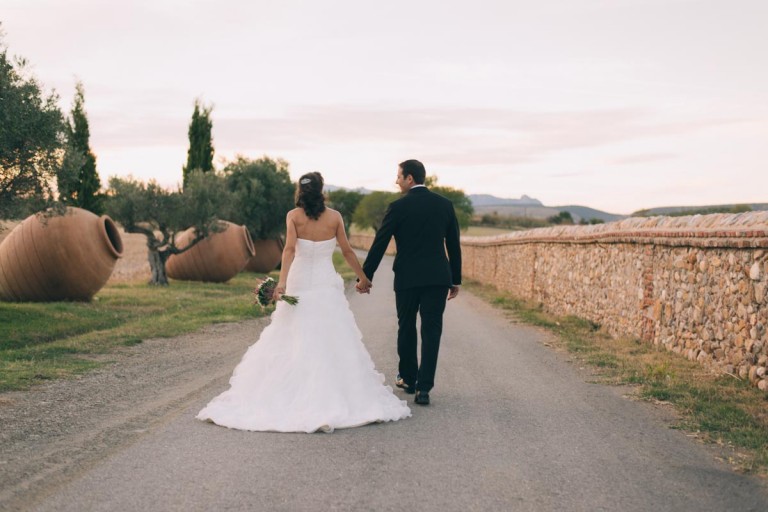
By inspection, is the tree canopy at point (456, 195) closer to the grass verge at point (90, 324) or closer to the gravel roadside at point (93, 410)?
the grass verge at point (90, 324)

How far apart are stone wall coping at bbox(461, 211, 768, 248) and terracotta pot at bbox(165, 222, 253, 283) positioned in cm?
1318

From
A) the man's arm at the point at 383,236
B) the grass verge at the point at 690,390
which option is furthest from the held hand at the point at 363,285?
the grass verge at the point at 690,390

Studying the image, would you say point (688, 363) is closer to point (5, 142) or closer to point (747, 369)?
point (747, 369)

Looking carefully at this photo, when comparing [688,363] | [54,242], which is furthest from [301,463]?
[54,242]

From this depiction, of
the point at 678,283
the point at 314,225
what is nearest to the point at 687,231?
the point at 678,283

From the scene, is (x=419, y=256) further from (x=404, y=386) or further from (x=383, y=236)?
(x=404, y=386)

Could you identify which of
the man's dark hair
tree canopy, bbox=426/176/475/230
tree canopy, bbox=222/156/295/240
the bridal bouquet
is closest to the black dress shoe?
the bridal bouquet

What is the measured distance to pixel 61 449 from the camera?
16.7 ft

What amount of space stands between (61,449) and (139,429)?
27.1 inches

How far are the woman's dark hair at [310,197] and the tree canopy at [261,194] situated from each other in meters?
27.0

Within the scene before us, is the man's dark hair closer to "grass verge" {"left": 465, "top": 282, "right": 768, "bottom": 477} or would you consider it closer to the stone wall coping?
"grass verge" {"left": 465, "top": 282, "right": 768, "bottom": 477}

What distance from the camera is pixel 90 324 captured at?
13.3 meters

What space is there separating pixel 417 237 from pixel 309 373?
1.73m

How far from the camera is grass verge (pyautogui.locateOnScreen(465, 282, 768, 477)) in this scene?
18.5ft
